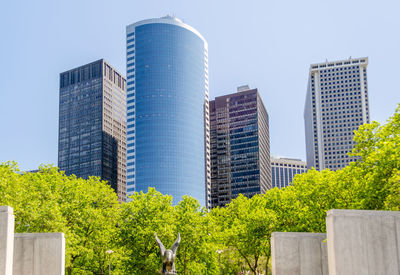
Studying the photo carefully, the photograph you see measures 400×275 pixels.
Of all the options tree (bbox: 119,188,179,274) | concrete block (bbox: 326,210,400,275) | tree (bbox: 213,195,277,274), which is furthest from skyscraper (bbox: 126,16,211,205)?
concrete block (bbox: 326,210,400,275)

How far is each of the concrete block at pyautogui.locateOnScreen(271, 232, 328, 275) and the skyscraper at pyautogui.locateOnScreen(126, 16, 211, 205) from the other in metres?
135

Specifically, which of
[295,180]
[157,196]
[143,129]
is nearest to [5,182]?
[157,196]

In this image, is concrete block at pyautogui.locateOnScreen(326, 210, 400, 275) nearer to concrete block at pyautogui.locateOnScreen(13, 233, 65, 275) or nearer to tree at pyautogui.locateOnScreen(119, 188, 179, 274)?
concrete block at pyautogui.locateOnScreen(13, 233, 65, 275)

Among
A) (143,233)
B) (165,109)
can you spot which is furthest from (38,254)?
(165,109)

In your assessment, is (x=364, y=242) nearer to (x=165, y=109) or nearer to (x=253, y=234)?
(x=253, y=234)

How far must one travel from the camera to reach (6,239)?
2712cm

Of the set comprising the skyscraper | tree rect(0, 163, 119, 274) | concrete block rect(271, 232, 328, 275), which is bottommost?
concrete block rect(271, 232, 328, 275)

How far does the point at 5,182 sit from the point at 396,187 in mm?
30997

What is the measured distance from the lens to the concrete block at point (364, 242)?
89.0 ft

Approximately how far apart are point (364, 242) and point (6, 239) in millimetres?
18832

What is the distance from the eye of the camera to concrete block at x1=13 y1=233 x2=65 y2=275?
1282 inches

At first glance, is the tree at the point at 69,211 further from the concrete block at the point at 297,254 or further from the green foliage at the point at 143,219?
the concrete block at the point at 297,254

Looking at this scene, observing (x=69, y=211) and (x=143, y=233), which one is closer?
(x=143, y=233)

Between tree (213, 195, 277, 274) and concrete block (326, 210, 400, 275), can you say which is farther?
tree (213, 195, 277, 274)
